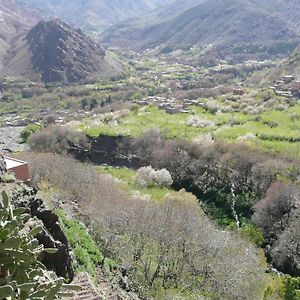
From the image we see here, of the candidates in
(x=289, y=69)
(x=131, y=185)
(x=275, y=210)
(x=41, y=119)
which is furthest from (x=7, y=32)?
(x=275, y=210)

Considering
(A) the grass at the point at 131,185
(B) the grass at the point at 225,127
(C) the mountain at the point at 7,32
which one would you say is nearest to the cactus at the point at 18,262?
(A) the grass at the point at 131,185

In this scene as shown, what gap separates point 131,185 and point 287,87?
135 ft

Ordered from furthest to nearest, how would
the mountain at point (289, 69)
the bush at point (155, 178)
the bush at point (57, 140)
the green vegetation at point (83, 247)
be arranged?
the mountain at point (289, 69) < the bush at point (57, 140) < the bush at point (155, 178) < the green vegetation at point (83, 247)

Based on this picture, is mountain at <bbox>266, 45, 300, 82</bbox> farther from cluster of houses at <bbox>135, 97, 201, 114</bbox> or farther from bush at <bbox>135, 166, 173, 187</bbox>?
bush at <bbox>135, 166, 173, 187</bbox>

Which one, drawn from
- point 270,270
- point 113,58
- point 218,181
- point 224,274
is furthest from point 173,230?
point 113,58

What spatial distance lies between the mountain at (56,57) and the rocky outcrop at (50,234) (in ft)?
373

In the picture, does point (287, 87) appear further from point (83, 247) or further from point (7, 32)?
point (7, 32)

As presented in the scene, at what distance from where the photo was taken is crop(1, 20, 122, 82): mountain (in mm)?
129750

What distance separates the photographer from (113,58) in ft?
497

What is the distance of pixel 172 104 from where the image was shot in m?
76.6

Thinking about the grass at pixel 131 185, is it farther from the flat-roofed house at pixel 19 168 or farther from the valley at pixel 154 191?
the flat-roofed house at pixel 19 168

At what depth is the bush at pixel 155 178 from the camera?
147 feet

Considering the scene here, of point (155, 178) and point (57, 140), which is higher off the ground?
point (57, 140)

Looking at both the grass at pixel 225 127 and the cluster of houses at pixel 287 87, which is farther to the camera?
the cluster of houses at pixel 287 87
